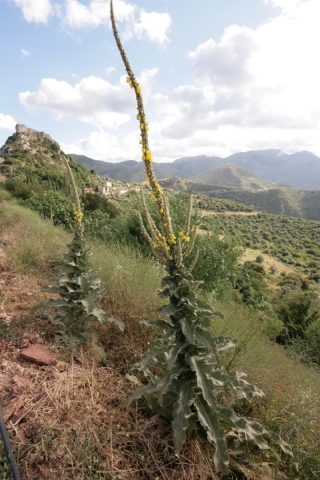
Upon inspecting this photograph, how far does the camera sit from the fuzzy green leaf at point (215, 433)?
202 centimetres

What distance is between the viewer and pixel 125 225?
10898mm

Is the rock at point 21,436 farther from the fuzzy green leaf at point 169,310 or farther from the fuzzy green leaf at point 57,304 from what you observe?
→ the fuzzy green leaf at point 169,310

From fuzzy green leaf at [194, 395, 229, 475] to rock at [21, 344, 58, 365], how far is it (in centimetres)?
172

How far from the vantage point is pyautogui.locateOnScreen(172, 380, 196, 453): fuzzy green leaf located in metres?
2.04

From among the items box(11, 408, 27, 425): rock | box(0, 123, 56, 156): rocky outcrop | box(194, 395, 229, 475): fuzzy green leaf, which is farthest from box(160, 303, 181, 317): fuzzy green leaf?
box(0, 123, 56, 156): rocky outcrop

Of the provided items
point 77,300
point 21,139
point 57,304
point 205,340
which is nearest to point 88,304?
point 77,300

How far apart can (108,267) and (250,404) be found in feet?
10.5

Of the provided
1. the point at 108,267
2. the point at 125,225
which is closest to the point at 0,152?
the point at 125,225

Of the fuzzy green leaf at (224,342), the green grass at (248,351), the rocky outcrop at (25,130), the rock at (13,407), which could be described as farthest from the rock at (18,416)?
the rocky outcrop at (25,130)

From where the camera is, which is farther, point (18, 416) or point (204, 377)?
point (18, 416)

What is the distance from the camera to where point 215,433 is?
81.9 inches

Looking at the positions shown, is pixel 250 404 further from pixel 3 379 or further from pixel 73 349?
pixel 3 379

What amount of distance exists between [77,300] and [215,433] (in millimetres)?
2021

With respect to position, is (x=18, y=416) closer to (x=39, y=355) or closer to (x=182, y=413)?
(x=39, y=355)
